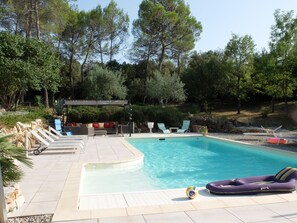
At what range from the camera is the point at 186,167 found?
32.2ft

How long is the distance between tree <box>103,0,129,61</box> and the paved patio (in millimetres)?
26816

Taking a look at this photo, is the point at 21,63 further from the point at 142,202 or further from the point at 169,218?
the point at 169,218

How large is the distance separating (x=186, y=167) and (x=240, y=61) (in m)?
19.4

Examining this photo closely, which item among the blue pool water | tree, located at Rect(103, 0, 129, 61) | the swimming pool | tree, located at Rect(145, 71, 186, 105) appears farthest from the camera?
tree, located at Rect(103, 0, 129, 61)

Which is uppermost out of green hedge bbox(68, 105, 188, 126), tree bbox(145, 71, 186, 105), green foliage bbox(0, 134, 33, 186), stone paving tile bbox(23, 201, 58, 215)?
tree bbox(145, 71, 186, 105)

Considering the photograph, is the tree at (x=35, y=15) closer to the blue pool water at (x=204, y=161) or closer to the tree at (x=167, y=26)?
the tree at (x=167, y=26)

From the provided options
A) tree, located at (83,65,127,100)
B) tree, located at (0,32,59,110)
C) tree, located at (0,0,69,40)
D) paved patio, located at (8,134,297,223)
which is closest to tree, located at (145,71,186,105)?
tree, located at (83,65,127,100)

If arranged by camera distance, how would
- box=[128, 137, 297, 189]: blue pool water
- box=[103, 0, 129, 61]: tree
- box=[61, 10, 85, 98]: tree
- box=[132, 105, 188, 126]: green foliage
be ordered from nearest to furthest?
box=[128, 137, 297, 189]: blue pool water
box=[132, 105, 188, 126]: green foliage
box=[61, 10, 85, 98]: tree
box=[103, 0, 129, 61]: tree

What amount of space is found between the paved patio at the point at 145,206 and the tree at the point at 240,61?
22.2 meters

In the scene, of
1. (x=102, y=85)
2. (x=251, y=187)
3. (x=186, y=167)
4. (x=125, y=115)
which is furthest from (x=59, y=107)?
(x=251, y=187)

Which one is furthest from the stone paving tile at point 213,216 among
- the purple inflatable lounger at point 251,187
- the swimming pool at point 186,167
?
the swimming pool at point 186,167

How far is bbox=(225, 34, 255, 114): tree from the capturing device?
26422mm

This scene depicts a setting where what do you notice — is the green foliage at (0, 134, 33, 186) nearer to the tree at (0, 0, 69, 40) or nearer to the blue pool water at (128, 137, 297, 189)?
the blue pool water at (128, 137, 297, 189)

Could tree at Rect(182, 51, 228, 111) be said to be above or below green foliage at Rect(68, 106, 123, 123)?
above
